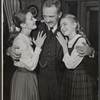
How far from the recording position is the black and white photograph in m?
1.65

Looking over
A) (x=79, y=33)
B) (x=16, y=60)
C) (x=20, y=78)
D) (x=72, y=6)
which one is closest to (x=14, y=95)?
(x=20, y=78)

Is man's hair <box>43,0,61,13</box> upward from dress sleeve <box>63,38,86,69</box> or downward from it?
upward

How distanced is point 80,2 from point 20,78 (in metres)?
0.79

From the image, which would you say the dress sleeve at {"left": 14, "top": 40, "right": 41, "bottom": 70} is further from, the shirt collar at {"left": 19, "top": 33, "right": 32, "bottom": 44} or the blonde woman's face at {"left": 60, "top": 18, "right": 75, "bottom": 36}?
the blonde woman's face at {"left": 60, "top": 18, "right": 75, "bottom": 36}

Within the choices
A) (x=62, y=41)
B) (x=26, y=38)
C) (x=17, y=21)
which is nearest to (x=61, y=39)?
(x=62, y=41)

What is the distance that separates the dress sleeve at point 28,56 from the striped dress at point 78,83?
0.27 metres

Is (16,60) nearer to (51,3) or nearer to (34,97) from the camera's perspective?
(34,97)

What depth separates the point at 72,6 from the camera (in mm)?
1655

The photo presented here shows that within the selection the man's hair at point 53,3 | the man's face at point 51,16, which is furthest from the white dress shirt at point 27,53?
the man's hair at point 53,3

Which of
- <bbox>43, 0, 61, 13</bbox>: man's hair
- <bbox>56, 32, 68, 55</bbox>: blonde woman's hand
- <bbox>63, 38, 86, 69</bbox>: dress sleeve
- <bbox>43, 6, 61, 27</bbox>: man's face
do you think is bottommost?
<bbox>63, 38, 86, 69</bbox>: dress sleeve

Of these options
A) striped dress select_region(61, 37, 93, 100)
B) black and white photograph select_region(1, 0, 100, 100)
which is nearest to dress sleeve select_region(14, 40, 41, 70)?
black and white photograph select_region(1, 0, 100, 100)

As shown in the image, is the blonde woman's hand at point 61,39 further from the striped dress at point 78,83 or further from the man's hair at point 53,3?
the man's hair at point 53,3

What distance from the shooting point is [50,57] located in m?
1.69

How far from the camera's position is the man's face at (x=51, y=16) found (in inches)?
65.8
